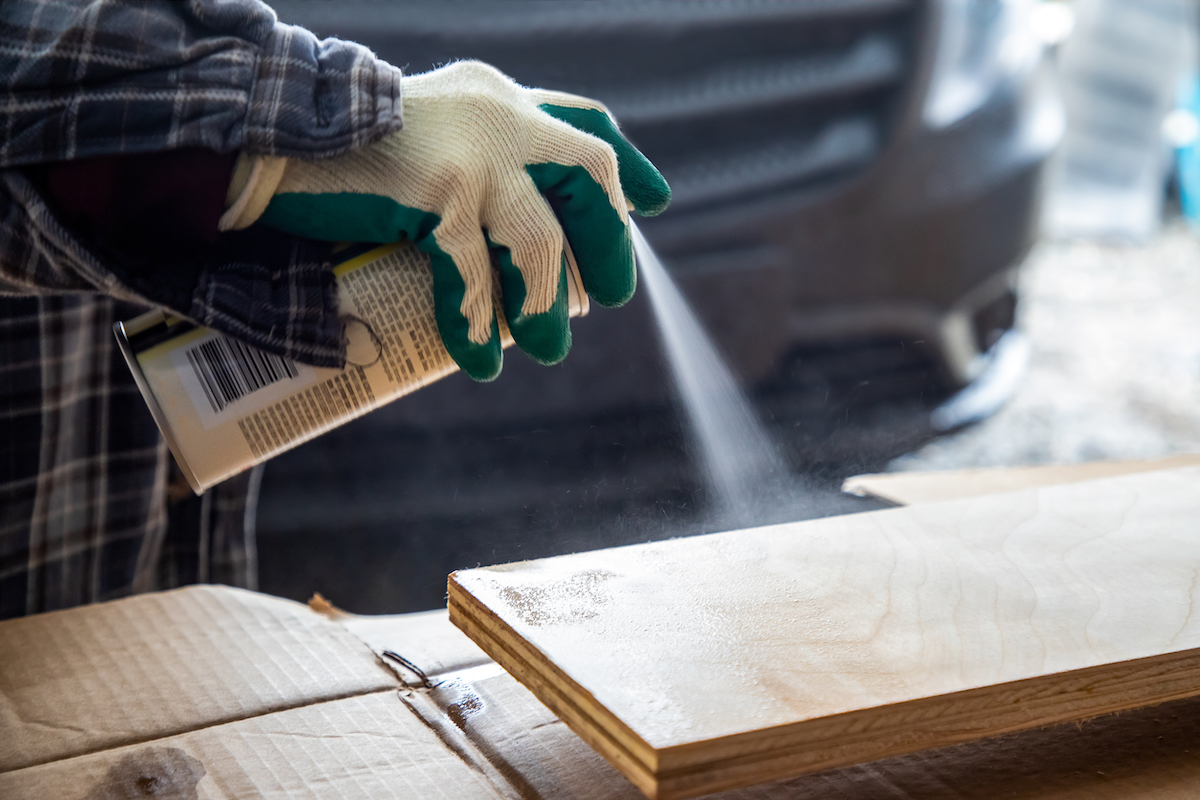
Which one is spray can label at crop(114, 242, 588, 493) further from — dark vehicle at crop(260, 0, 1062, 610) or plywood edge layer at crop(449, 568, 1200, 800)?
dark vehicle at crop(260, 0, 1062, 610)

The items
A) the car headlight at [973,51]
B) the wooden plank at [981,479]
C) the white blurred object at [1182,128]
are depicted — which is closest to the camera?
the wooden plank at [981,479]

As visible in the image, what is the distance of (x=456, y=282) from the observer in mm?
708

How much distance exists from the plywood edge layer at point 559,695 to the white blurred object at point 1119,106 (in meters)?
4.36

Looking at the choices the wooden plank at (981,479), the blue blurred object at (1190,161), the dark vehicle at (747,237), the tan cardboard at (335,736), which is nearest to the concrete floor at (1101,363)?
the blue blurred object at (1190,161)

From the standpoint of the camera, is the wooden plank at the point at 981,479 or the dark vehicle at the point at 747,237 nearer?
the wooden plank at the point at 981,479

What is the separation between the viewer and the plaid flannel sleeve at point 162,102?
0.65 metres

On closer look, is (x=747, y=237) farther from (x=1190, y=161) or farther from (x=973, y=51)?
(x=1190, y=161)

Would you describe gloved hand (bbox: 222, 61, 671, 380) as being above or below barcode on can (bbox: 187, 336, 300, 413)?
above

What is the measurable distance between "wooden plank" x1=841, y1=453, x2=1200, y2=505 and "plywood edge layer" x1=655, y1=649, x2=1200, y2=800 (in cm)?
45

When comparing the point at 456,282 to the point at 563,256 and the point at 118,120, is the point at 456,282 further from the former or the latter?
the point at 118,120

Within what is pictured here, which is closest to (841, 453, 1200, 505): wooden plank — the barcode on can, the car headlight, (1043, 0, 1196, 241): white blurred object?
the barcode on can

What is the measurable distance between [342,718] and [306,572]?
1.10 meters

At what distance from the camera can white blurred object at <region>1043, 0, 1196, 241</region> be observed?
4328 mm

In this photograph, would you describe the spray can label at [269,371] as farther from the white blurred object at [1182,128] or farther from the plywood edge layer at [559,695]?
the white blurred object at [1182,128]
